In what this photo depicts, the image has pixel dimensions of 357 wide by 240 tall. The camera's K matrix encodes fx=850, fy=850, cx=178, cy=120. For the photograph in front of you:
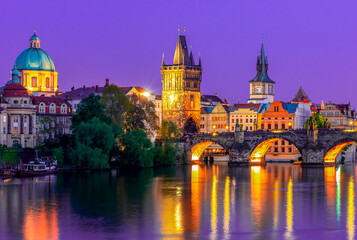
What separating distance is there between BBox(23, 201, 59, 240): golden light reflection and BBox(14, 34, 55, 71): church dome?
3380 inches

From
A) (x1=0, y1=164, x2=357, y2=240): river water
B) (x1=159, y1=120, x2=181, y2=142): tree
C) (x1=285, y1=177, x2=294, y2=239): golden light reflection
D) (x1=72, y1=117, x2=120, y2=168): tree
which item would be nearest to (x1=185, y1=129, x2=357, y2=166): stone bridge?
(x1=159, y1=120, x2=181, y2=142): tree

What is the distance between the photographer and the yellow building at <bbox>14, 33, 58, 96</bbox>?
152500 mm

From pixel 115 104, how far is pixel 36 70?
39.8 metres

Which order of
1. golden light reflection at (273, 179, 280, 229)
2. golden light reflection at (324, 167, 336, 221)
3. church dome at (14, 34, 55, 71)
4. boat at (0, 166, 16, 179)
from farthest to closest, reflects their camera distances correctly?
church dome at (14, 34, 55, 71), boat at (0, 166, 16, 179), golden light reflection at (324, 167, 336, 221), golden light reflection at (273, 179, 280, 229)

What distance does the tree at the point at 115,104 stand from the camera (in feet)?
386

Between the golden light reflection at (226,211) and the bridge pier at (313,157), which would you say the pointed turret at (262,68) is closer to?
the bridge pier at (313,157)

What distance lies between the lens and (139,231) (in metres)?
57.5

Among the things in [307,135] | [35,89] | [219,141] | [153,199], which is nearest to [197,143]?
[219,141]

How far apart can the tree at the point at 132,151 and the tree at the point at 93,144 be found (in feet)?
8.18

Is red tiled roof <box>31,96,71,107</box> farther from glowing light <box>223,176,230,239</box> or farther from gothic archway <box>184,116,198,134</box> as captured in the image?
glowing light <box>223,176,230,239</box>

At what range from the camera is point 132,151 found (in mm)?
110812

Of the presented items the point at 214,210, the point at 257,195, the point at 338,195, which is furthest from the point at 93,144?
the point at 214,210

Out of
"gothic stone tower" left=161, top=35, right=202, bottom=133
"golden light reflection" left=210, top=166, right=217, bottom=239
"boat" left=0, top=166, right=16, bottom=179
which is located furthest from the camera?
A: "gothic stone tower" left=161, top=35, right=202, bottom=133

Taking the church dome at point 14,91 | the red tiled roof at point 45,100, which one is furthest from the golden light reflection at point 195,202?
the red tiled roof at point 45,100
